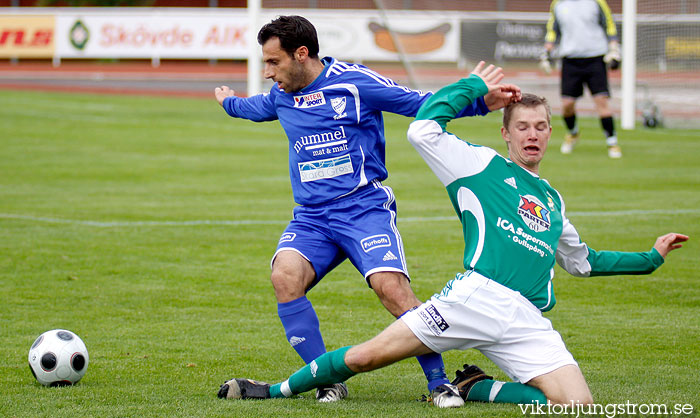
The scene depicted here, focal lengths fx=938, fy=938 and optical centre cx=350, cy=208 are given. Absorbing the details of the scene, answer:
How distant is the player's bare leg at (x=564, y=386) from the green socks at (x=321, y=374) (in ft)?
2.95

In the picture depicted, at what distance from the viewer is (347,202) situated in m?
5.12

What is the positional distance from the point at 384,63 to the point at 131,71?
→ 1285cm

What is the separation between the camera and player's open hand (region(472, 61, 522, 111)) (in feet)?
14.7

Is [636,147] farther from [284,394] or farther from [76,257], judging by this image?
A: [284,394]

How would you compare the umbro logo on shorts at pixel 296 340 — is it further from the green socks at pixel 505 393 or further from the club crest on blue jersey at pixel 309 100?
the club crest on blue jersey at pixel 309 100

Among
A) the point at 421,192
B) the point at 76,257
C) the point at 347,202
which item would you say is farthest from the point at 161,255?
the point at 421,192

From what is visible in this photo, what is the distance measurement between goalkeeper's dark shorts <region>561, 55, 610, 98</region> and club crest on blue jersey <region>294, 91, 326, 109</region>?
10.8 m

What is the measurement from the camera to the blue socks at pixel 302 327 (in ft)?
16.1

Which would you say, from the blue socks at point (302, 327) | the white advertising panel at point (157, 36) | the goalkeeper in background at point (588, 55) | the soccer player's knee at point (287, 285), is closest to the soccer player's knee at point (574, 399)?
the blue socks at point (302, 327)

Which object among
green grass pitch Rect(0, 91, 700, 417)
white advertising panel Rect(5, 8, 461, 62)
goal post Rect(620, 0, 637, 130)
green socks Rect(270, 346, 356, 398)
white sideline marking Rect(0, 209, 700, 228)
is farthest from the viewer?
white advertising panel Rect(5, 8, 461, 62)

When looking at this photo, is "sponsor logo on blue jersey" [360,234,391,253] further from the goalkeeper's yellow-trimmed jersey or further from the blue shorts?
the goalkeeper's yellow-trimmed jersey

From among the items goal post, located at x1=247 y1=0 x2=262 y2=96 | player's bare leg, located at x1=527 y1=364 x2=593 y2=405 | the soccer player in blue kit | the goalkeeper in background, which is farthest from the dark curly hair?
goal post, located at x1=247 y1=0 x2=262 y2=96

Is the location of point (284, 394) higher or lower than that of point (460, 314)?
lower

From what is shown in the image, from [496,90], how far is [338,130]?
1.05m
